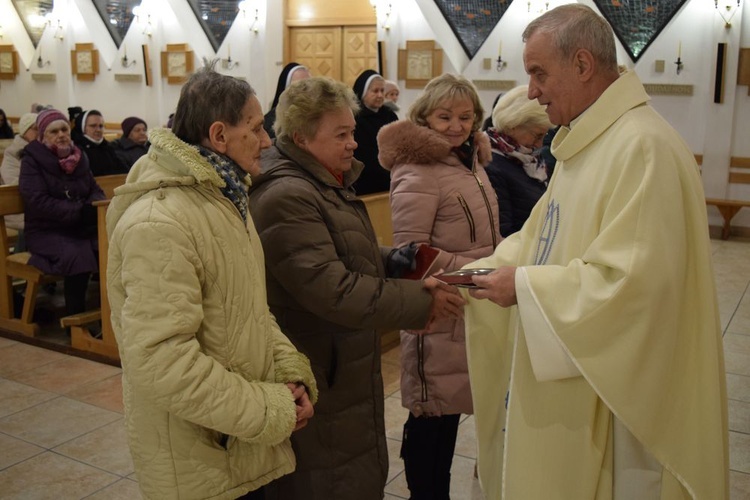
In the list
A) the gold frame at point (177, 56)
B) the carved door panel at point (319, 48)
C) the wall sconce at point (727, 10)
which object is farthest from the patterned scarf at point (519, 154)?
the gold frame at point (177, 56)

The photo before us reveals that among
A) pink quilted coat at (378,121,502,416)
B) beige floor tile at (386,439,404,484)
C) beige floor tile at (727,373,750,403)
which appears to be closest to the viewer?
pink quilted coat at (378,121,502,416)

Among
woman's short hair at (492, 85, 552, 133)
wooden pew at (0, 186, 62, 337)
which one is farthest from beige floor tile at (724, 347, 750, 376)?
wooden pew at (0, 186, 62, 337)

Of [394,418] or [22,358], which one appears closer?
[394,418]

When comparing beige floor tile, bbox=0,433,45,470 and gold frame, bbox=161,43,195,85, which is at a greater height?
gold frame, bbox=161,43,195,85

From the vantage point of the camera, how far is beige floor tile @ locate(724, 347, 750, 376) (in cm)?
480

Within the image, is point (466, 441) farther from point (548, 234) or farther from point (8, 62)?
point (8, 62)

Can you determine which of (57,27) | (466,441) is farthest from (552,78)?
(57,27)

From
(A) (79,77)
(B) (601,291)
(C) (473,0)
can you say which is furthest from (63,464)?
(A) (79,77)

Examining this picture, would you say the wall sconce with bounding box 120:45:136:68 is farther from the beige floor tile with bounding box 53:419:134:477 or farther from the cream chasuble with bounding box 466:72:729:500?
the cream chasuble with bounding box 466:72:729:500

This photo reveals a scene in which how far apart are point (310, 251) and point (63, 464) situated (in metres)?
2.07

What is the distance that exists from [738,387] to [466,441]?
5.80ft

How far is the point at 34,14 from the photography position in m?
15.9

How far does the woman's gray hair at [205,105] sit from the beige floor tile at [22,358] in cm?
337

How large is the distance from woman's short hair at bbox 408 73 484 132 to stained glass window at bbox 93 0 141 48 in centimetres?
1302
